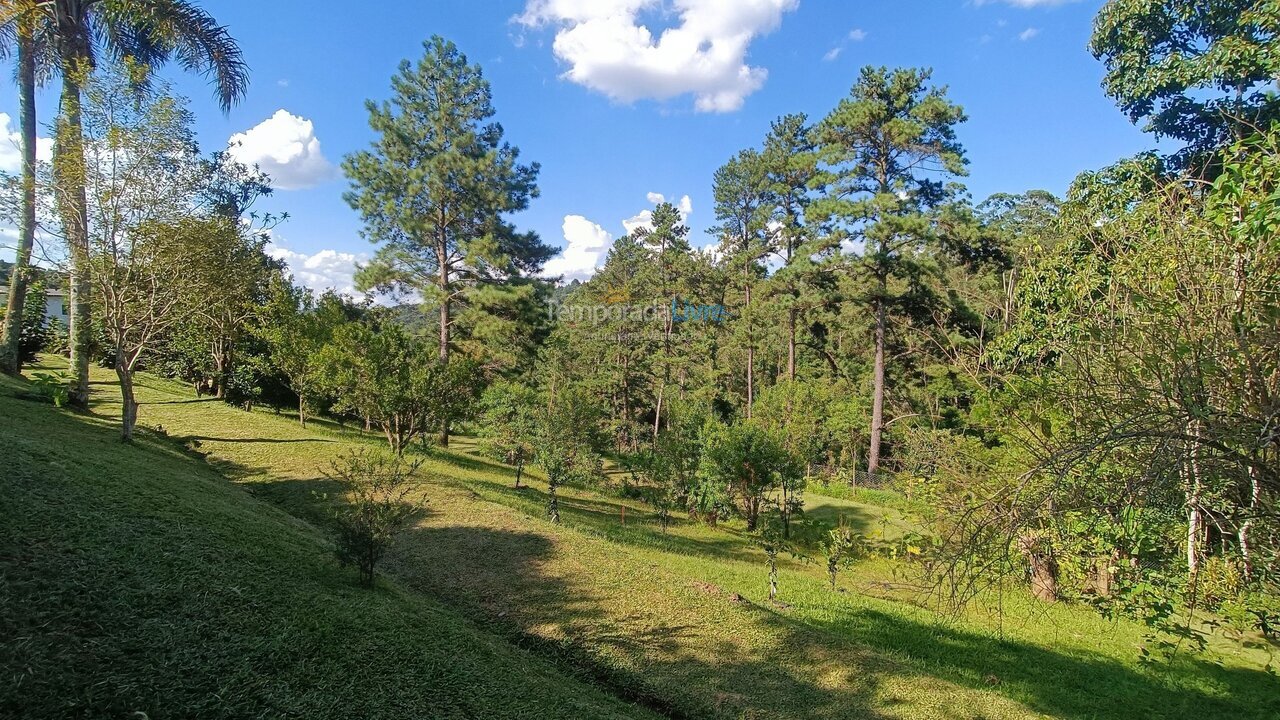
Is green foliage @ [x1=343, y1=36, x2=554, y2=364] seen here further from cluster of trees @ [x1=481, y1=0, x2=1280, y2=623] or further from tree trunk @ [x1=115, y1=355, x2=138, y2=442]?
tree trunk @ [x1=115, y1=355, x2=138, y2=442]

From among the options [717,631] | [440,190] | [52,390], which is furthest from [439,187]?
[717,631]

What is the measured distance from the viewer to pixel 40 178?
912 centimetres

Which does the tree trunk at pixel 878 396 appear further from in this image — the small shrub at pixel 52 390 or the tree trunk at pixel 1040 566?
the small shrub at pixel 52 390

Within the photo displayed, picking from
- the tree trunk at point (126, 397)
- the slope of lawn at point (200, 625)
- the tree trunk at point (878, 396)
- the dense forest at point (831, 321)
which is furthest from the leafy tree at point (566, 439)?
the tree trunk at point (878, 396)

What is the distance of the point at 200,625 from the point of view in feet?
12.9

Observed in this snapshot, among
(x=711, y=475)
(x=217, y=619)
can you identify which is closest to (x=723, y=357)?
(x=711, y=475)

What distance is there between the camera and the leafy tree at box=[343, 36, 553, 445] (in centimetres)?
1956

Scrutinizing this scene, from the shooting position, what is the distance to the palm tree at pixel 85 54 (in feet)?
29.5

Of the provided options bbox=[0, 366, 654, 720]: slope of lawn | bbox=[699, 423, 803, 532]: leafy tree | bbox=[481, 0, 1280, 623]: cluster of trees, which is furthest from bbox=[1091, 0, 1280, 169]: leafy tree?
bbox=[0, 366, 654, 720]: slope of lawn

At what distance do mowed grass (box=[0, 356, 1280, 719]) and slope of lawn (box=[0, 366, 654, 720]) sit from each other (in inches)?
3.5

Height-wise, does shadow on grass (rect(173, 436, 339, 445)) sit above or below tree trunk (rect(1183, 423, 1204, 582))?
below

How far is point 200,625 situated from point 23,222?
10.6 m

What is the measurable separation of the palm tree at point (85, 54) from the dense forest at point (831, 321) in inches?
2.5

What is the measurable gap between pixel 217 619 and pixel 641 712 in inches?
143
